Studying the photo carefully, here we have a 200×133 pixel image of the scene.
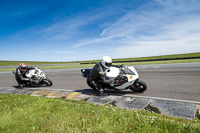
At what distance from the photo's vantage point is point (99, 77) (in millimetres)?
6344

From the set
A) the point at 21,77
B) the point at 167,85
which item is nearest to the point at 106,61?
the point at 167,85

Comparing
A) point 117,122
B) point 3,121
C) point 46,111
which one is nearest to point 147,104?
point 117,122

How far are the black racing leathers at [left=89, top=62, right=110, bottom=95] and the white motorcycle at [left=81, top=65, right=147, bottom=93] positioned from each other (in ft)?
0.76

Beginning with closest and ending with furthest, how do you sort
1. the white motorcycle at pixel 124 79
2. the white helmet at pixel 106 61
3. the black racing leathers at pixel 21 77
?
the white helmet at pixel 106 61, the white motorcycle at pixel 124 79, the black racing leathers at pixel 21 77

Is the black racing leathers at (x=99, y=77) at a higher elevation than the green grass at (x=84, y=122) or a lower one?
higher

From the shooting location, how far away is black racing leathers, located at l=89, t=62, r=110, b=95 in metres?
6.12

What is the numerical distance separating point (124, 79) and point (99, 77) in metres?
1.07

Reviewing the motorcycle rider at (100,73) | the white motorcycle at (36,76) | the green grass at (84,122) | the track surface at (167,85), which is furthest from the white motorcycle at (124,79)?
the white motorcycle at (36,76)

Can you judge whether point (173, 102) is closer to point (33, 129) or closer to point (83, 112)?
point (83, 112)

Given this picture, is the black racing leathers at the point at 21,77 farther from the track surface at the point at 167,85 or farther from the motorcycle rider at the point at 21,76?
the track surface at the point at 167,85

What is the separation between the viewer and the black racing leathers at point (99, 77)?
6123 mm

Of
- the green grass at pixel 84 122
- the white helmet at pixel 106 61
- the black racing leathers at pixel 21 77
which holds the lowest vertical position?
the green grass at pixel 84 122

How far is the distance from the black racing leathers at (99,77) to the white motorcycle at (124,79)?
0.23 meters

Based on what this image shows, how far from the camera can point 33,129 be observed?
3.18 meters
